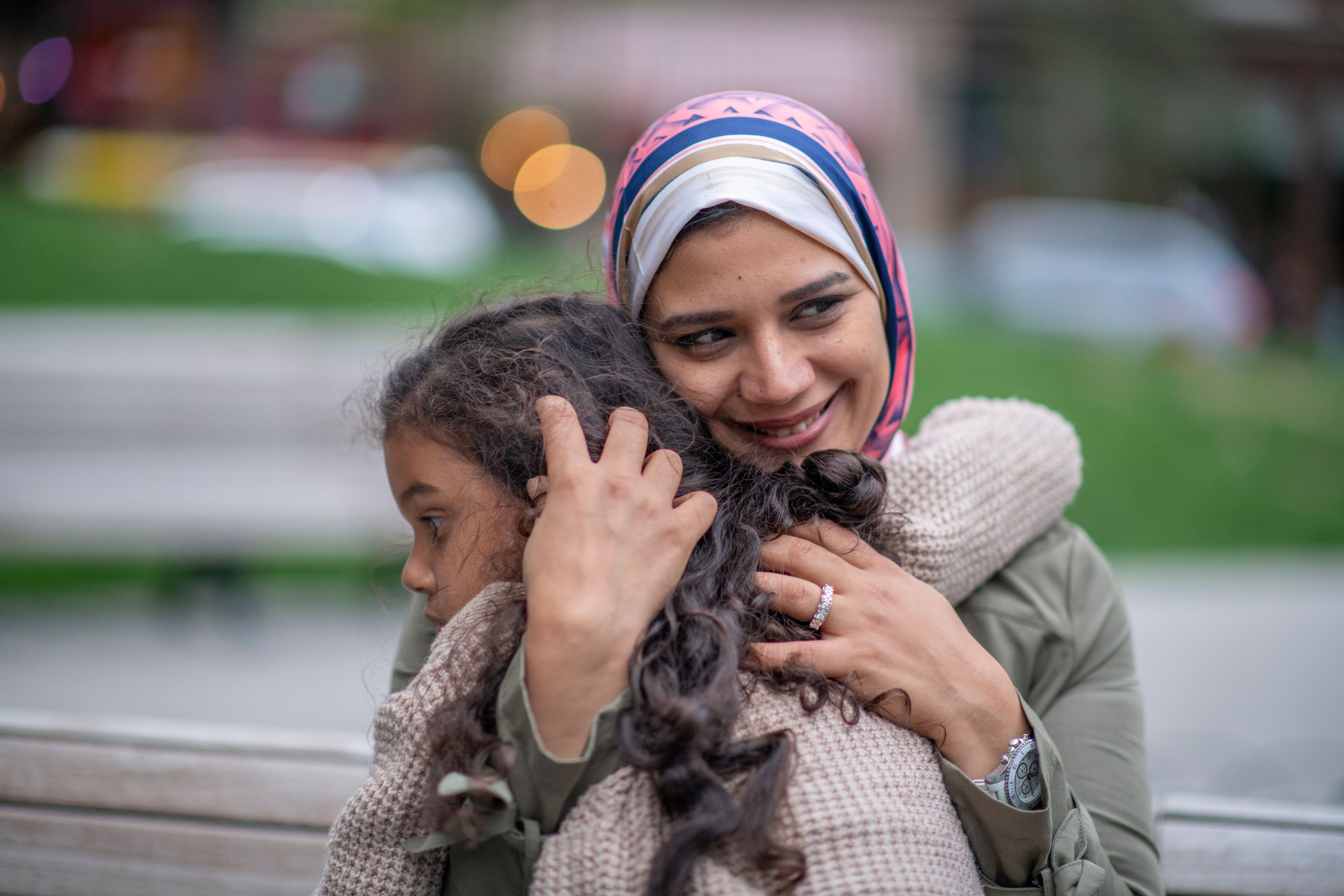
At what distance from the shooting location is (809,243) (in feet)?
5.81

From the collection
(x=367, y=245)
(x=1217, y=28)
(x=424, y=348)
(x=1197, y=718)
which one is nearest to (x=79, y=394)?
(x=424, y=348)

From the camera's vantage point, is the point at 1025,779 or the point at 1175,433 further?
the point at 1175,433

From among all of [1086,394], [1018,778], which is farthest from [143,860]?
[1086,394]

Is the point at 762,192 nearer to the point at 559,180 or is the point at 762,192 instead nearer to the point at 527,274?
the point at 527,274

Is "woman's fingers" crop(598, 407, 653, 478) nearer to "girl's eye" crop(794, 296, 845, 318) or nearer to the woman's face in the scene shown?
the woman's face

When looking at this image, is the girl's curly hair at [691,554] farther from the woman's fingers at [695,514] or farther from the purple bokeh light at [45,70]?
the purple bokeh light at [45,70]

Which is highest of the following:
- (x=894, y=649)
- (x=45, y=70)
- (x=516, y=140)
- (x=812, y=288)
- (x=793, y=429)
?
(x=45, y=70)

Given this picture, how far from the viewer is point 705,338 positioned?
1.81m

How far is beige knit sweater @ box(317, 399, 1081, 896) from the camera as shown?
124cm

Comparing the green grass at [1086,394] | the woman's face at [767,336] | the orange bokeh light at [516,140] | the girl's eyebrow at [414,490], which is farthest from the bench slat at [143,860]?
the orange bokeh light at [516,140]

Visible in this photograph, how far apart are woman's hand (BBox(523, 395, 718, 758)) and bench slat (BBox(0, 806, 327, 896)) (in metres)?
1.11

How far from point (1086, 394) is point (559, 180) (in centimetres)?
754

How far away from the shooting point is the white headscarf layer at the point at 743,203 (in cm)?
174

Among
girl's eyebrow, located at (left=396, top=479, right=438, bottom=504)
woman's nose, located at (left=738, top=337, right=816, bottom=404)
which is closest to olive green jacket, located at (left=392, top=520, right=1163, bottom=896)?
girl's eyebrow, located at (left=396, top=479, right=438, bottom=504)
